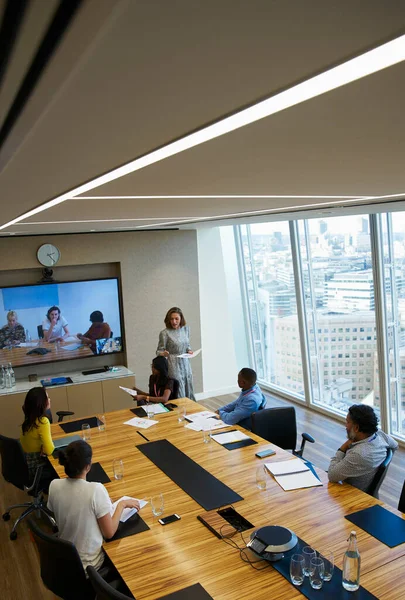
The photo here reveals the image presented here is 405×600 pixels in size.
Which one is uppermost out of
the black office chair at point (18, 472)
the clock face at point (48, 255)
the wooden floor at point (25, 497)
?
the clock face at point (48, 255)

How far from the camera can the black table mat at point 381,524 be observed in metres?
2.89

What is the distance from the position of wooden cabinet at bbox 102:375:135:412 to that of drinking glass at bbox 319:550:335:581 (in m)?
4.81

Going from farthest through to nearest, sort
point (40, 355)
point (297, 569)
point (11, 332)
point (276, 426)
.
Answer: point (40, 355) → point (11, 332) → point (276, 426) → point (297, 569)

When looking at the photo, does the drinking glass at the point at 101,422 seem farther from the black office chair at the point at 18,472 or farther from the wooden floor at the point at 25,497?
the wooden floor at the point at 25,497

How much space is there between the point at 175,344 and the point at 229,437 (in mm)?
2275

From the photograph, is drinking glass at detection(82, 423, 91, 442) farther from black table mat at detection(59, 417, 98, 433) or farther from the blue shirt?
the blue shirt

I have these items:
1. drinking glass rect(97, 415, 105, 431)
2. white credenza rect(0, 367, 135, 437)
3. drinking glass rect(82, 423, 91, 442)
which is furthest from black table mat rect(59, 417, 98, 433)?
white credenza rect(0, 367, 135, 437)

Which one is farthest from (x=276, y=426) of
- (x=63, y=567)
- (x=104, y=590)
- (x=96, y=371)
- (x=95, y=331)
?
(x=95, y=331)

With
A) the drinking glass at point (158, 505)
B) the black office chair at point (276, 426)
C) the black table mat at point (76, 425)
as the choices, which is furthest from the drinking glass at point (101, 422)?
the drinking glass at point (158, 505)

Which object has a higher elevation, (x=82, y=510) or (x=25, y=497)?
(x=82, y=510)

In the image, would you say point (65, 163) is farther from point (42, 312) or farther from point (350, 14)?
point (42, 312)

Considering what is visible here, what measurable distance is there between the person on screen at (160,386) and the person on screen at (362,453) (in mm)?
2449

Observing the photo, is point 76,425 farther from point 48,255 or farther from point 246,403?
point 48,255

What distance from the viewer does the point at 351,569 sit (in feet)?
8.14
